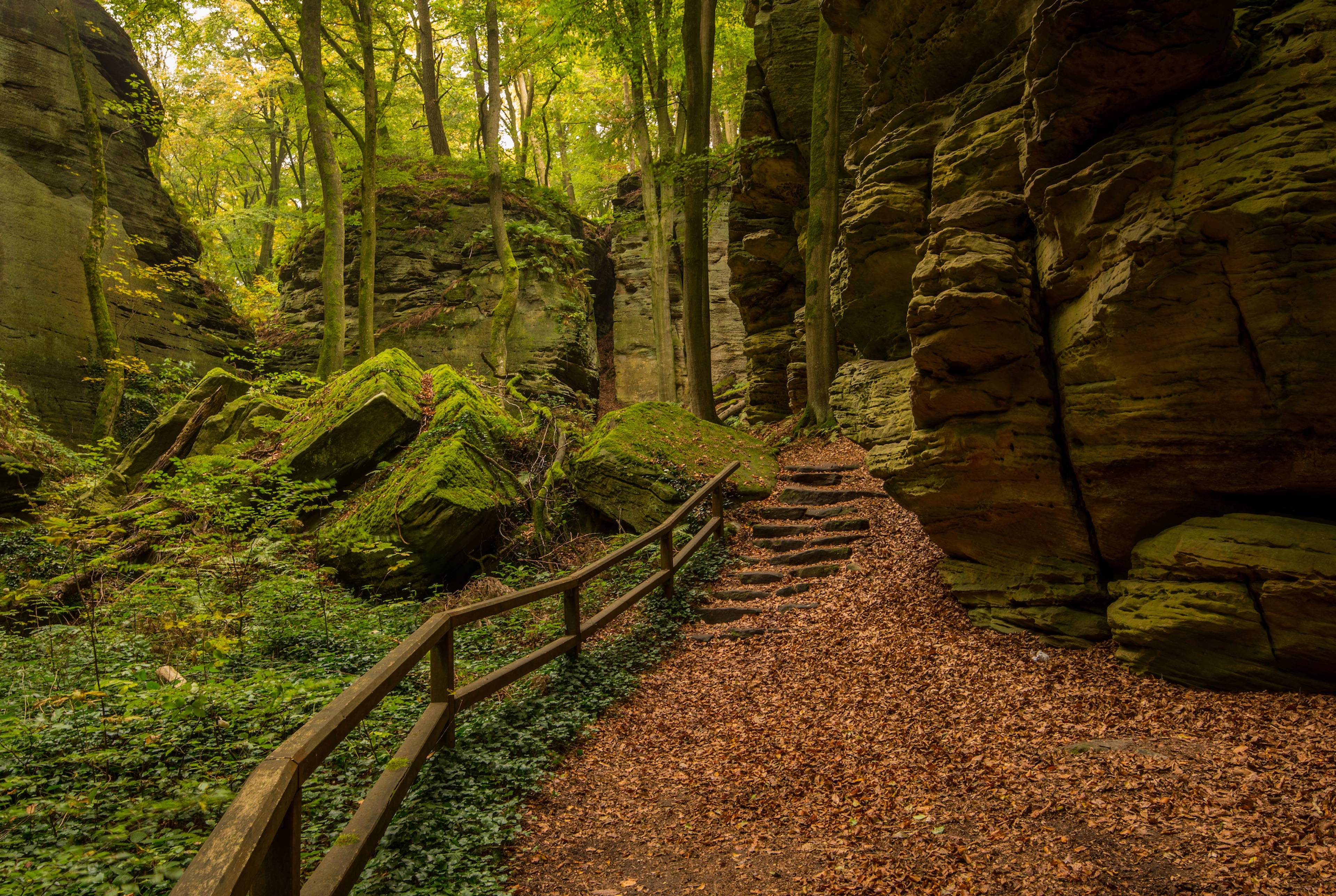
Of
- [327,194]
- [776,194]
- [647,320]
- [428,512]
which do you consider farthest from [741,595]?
[647,320]

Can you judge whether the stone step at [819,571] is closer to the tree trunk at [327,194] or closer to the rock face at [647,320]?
the tree trunk at [327,194]

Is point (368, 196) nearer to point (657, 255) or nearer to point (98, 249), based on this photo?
point (98, 249)

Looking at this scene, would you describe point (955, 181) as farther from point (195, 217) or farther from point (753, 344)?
point (195, 217)

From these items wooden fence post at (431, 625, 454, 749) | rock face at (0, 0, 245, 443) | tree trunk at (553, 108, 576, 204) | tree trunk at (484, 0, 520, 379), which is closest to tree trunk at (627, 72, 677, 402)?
tree trunk at (484, 0, 520, 379)

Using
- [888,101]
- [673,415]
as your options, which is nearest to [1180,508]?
[888,101]

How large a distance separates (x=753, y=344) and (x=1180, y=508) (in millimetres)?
11515

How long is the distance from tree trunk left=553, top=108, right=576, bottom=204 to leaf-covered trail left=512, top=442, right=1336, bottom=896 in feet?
80.5

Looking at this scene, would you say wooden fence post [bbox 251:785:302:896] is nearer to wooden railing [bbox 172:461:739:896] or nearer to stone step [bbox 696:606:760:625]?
wooden railing [bbox 172:461:739:896]

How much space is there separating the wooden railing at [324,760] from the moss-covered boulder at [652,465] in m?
3.79

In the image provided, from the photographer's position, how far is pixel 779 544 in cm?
920

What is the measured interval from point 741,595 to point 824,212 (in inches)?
297

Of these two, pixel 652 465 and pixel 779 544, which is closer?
pixel 779 544

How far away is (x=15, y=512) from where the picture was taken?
942cm

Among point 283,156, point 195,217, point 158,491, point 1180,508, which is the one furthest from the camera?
point 283,156
